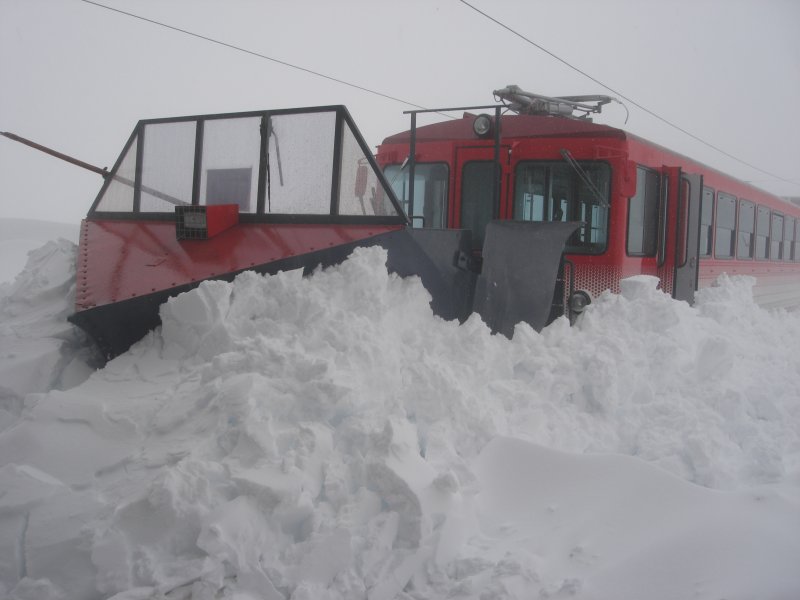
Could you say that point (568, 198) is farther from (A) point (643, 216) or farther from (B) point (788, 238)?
(B) point (788, 238)

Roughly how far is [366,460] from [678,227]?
5.44 metres

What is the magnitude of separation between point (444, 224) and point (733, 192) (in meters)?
5.36

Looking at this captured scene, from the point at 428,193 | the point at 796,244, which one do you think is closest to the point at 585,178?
the point at 428,193

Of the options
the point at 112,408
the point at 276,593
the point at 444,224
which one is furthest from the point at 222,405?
the point at 444,224

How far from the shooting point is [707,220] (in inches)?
371

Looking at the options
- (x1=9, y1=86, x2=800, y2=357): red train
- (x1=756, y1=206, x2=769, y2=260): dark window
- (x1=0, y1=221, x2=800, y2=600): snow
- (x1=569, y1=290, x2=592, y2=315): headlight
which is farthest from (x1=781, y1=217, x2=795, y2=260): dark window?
(x1=0, y1=221, x2=800, y2=600): snow

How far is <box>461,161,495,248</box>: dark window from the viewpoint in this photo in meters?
7.37

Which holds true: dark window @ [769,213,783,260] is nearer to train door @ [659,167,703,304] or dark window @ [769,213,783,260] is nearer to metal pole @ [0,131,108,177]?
train door @ [659,167,703,304]

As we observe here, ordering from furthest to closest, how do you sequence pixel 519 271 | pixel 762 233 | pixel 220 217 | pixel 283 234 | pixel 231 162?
pixel 762 233 → pixel 231 162 → pixel 519 271 → pixel 220 217 → pixel 283 234

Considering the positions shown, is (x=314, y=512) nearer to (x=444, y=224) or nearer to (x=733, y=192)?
(x=444, y=224)

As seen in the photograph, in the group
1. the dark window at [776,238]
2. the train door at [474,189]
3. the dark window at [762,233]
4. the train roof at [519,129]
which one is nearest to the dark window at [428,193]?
the train door at [474,189]

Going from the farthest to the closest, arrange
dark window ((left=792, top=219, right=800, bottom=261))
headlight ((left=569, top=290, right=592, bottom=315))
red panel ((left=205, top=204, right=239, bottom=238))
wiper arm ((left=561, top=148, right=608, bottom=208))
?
dark window ((left=792, top=219, right=800, bottom=261))
wiper arm ((left=561, top=148, right=608, bottom=208))
headlight ((left=569, top=290, right=592, bottom=315))
red panel ((left=205, top=204, right=239, bottom=238))

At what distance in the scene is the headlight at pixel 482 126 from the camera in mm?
7332

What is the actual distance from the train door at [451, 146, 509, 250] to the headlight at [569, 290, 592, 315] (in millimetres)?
1431
